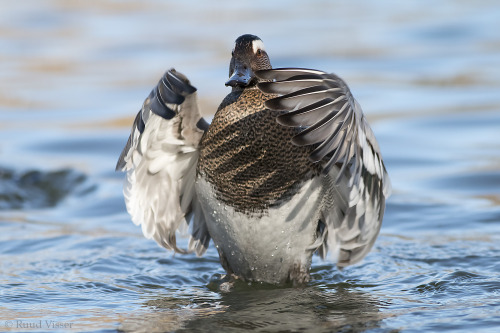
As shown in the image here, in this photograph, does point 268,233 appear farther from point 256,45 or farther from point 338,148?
point 256,45

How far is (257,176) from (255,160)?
0.09 metres

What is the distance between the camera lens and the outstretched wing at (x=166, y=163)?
5230 millimetres

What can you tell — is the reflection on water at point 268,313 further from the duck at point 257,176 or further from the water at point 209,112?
the duck at point 257,176

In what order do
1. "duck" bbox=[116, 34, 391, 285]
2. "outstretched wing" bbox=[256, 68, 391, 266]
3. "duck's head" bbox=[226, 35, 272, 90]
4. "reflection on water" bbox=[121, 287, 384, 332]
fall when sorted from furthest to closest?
"duck's head" bbox=[226, 35, 272, 90] → "duck" bbox=[116, 34, 391, 285] → "reflection on water" bbox=[121, 287, 384, 332] → "outstretched wing" bbox=[256, 68, 391, 266]

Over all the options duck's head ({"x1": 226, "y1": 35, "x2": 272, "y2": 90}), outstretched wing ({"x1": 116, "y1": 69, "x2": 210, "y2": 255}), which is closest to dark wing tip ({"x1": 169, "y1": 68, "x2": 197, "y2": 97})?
outstretched wing ({"x1": 116, "y1": 69, "x2": 210, "y2": 255})

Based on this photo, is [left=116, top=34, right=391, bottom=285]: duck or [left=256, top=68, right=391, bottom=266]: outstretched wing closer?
[left=256, top=68, right=391, bottom=266]: outstretched wing

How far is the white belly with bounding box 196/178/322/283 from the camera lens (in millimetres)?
5188

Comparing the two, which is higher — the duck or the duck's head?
the duck's head

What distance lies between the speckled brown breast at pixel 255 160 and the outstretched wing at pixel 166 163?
311 millimetres

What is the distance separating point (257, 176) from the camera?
517 centimetres

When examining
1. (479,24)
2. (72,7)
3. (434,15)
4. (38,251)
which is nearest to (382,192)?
(38,251)

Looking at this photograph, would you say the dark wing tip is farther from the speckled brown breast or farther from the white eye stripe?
the white eye stripe

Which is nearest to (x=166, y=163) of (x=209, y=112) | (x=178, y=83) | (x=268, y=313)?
(x=178, y=83)

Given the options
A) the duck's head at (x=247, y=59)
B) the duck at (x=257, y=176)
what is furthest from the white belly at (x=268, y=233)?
the duck's head at (x=247, y=59)
